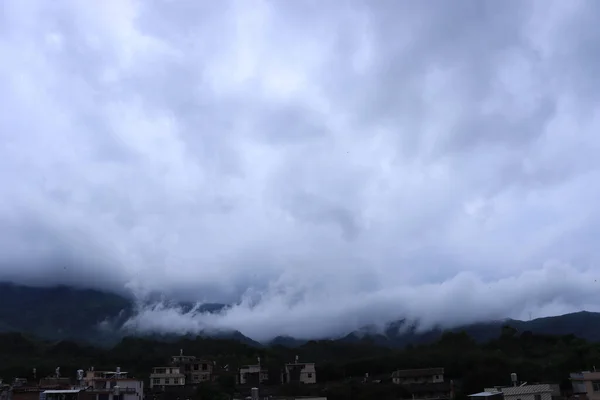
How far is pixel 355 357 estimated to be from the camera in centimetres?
10081

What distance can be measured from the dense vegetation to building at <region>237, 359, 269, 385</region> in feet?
9.35

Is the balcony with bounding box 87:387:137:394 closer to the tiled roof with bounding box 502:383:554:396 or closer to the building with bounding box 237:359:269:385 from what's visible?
the building with bounding box 237:359:269:385

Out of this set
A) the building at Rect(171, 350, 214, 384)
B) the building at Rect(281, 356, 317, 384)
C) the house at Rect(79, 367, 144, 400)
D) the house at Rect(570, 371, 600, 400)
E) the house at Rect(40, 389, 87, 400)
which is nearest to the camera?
the house at Rect(40, 389, 87, 400)

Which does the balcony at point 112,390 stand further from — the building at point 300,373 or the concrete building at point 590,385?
the concrete building at point 590,385

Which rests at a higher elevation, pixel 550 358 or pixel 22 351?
pixel 22 351

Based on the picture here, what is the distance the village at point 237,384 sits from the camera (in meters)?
47.0

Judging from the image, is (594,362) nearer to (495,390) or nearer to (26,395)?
(495,390)

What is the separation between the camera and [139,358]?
101 metres

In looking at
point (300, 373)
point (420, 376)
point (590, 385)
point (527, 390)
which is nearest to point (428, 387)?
point (420, 376)

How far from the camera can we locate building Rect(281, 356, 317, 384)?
83.4 m

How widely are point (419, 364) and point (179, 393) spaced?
3334cm

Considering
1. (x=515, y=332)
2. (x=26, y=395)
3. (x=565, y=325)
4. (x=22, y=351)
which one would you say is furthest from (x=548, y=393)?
(x=22, y=351)

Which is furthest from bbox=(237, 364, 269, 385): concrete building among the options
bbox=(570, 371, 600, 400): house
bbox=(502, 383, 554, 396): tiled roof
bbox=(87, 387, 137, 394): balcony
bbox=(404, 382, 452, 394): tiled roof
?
bbox=(570, 371, 600, 400): house

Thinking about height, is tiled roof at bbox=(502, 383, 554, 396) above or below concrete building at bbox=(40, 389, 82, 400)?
below
